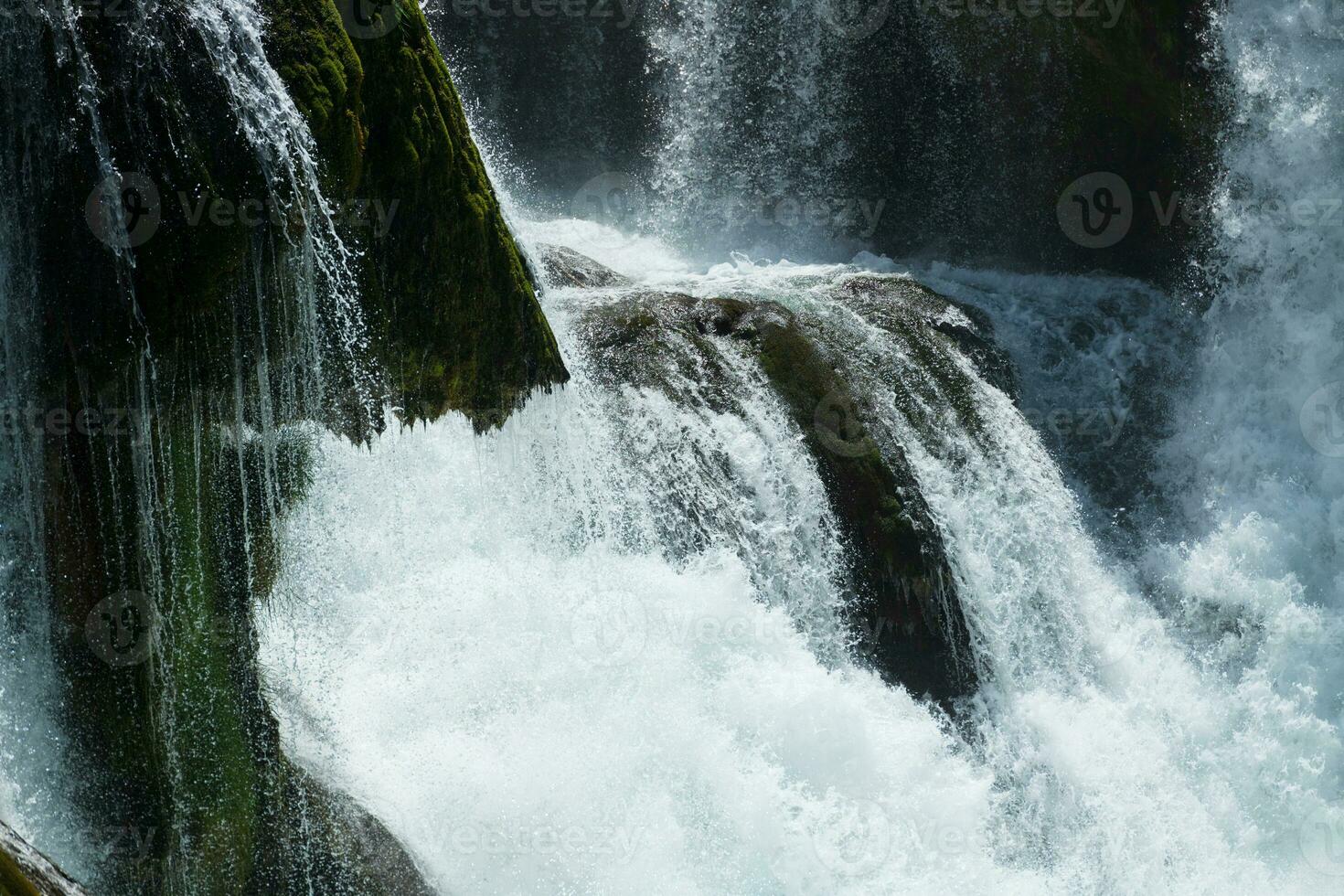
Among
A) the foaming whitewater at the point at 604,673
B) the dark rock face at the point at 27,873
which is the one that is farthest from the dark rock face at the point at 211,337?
the dark rock face at the point at 27,873

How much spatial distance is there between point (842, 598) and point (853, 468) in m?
0.90

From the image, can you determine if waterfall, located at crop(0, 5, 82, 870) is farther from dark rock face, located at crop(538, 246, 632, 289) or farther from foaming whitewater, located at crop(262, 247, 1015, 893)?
dark rock face, located at crop(538, 246, 632, 289)

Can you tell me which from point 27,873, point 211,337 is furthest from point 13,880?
point 211,337

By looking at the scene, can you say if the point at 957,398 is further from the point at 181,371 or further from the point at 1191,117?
the point at 181,371

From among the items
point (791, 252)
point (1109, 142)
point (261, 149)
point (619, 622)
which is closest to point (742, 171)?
point (791, 252)

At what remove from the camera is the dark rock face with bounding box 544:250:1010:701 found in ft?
29.1

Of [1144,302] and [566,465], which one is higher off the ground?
[1144,302]

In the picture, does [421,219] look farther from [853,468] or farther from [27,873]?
[27,873]

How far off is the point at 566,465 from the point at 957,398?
314 centimetres

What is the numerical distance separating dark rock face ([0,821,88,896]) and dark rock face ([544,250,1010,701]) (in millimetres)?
4675

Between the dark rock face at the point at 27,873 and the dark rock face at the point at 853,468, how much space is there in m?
4.67

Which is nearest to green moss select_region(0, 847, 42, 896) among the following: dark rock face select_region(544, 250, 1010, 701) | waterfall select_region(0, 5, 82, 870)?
waterfall select_region(0, 5, 82, 870)

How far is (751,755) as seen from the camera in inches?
304

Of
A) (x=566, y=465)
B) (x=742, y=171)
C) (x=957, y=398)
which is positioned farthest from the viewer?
(x=742, y=171)
